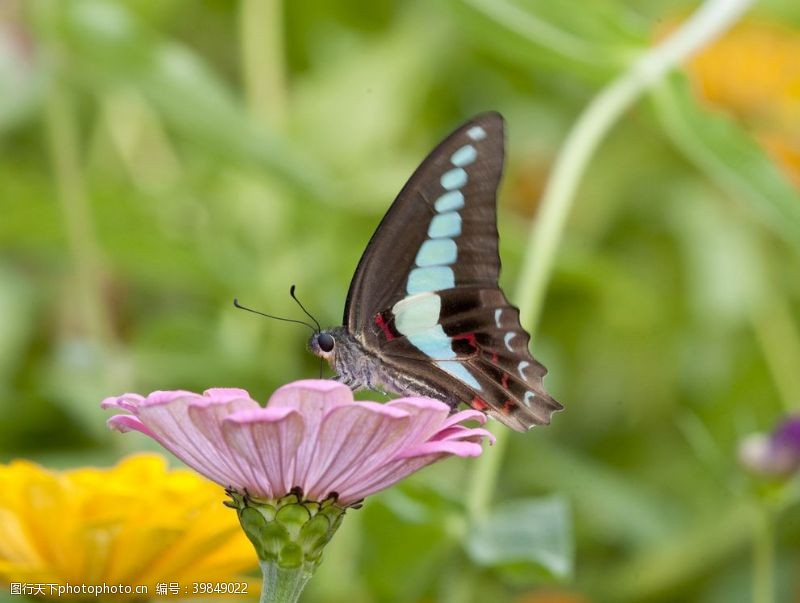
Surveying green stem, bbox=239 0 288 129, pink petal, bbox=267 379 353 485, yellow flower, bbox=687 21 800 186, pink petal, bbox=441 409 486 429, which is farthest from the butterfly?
yellow flower, bbox=687 21 800 186

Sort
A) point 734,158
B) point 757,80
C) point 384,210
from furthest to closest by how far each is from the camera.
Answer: point 757,80 → point 384,210 → point 734,158

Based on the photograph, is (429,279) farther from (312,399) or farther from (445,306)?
(312,399)

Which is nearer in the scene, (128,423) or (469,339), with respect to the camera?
(128,423)

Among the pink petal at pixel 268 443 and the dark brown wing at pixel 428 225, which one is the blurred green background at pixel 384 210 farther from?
the pink petal at pixel 268 443

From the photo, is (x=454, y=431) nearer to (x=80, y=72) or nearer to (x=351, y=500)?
(x=351, y=500)

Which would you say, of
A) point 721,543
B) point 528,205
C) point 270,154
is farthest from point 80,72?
point 721,543

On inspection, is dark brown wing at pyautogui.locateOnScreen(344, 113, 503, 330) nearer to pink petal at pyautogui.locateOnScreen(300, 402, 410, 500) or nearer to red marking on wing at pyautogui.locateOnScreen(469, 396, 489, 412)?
red marking on wing at pyautogui.locateOnScreen(469, 396, 489, 412)

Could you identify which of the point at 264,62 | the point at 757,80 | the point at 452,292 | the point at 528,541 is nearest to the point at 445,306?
the point at 452,292

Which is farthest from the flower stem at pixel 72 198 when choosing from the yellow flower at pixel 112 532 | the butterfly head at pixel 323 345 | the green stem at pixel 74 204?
the yellow flower at pixel 112 532
